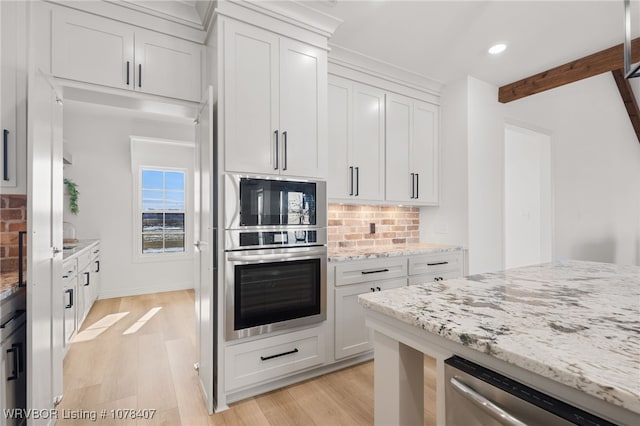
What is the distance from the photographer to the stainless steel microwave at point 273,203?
2.01 meters

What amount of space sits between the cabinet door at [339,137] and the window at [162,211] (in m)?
3.74

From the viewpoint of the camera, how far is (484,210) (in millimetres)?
3383

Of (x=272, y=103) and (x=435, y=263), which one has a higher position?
(x=272, y=103)

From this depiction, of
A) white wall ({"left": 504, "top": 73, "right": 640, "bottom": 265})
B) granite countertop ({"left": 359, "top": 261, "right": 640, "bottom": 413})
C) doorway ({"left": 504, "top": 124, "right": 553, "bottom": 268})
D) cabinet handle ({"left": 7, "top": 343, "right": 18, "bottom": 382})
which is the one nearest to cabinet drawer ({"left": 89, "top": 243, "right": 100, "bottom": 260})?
cabinet handle ({"left": 7, "top": 343, "right": 18, "bottom": 382})

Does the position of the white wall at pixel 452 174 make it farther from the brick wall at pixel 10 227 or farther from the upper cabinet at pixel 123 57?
the brick wall at pixel 10 227

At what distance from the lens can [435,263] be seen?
9.98 feet

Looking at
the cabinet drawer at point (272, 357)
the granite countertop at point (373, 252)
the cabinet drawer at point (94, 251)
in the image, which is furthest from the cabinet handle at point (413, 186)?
the cabinet drawer at point (94, 251)

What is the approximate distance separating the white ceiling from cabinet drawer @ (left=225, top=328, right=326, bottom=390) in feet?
7.99

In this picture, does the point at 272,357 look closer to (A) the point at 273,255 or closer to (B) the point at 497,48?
(A) the point at 273,255

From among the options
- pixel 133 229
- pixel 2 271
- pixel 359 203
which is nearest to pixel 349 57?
pixel 359 203

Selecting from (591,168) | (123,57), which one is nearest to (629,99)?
(591,168)

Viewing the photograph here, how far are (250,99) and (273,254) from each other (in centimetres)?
109

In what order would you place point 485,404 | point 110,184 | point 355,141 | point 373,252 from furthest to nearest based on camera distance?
point 110,184 → point 355,141 → point 373,252 → point 485,404

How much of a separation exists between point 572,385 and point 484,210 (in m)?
3.14
